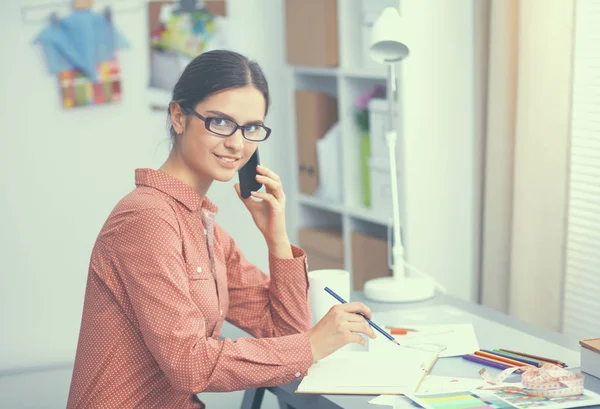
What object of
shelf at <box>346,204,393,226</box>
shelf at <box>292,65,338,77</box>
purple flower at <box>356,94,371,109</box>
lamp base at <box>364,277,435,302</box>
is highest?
shelf at <box>292,65,338,77</box>

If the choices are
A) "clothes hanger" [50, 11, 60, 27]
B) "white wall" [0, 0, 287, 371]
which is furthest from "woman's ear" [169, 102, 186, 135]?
"clothes hanger" [50, 11, 60, 27]

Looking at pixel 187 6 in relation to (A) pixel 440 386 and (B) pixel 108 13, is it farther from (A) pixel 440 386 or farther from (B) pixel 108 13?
(A) pixel 440 386

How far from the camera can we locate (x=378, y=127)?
3.01 metres

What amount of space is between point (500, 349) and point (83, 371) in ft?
2.54

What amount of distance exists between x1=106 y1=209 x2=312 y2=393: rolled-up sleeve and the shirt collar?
8 centimetres

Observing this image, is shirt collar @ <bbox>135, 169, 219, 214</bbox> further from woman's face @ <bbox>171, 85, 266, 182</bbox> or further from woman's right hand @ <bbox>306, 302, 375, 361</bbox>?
woman's right hand @ <bbox>306, 302, 375, 361</bbox>

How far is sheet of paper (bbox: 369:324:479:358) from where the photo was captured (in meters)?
1.71

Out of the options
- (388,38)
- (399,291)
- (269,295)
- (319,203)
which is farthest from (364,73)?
(269,295)

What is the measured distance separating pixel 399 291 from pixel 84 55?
1871mm

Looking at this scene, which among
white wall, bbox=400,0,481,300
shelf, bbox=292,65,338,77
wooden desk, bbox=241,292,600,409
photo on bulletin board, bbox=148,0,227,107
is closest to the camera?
wooden desk, bbox=241,292,600,409

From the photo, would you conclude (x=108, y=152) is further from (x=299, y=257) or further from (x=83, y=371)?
(x=83, y=371)

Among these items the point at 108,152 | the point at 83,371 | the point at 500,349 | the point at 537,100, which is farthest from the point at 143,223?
the point at 108,152

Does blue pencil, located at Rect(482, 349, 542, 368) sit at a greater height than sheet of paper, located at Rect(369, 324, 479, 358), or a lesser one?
greater

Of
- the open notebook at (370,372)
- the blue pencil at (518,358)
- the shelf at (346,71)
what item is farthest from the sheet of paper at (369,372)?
the shelf at (346,71)
